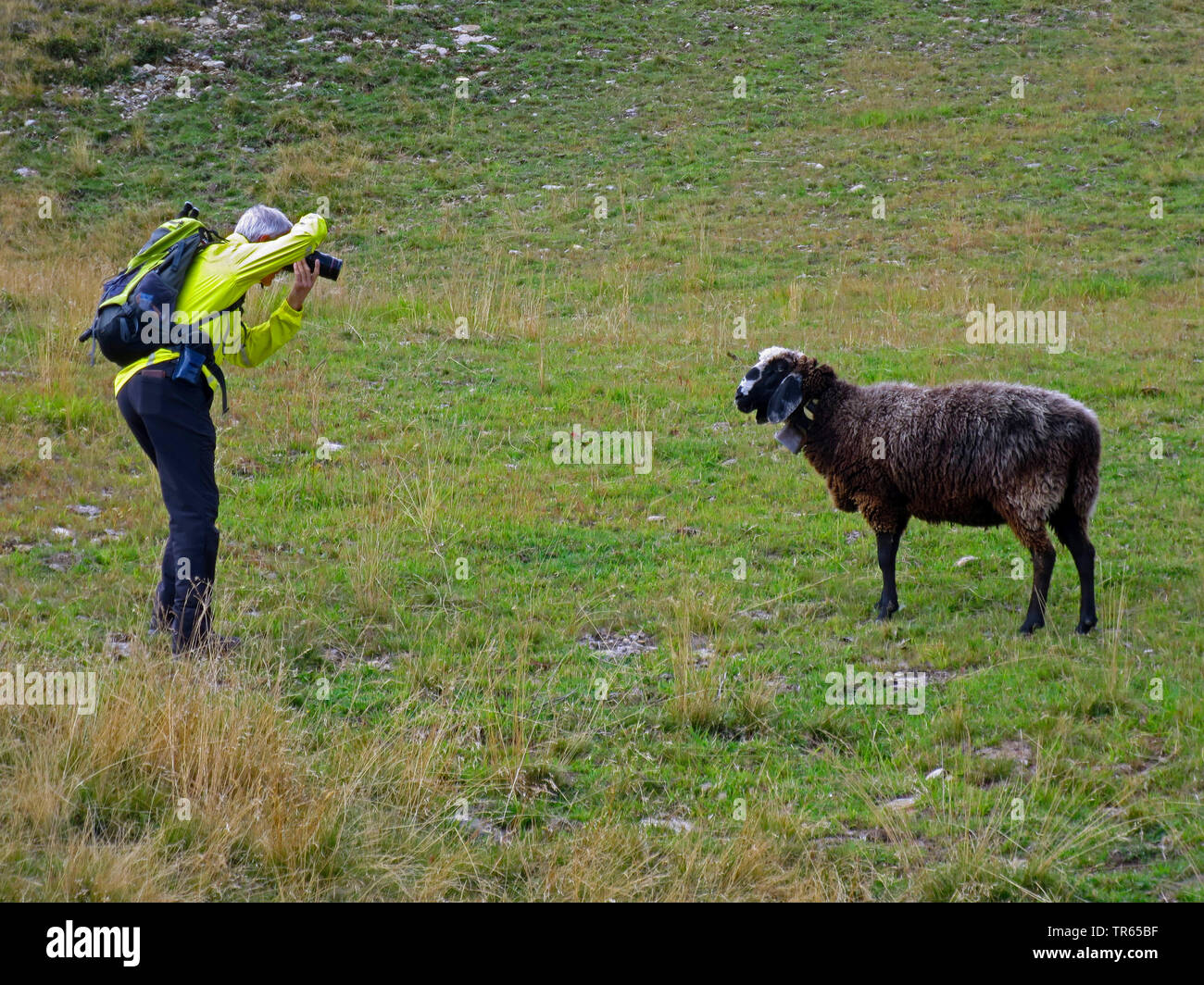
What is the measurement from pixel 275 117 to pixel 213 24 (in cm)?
517

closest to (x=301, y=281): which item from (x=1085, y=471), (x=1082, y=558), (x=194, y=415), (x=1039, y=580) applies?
(x=194, y=415)

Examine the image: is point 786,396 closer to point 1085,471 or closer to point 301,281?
point 1085,471

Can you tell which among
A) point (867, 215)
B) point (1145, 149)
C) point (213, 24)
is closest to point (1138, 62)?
point (1145, 149)

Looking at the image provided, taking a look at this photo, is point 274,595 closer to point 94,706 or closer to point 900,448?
point 94,706

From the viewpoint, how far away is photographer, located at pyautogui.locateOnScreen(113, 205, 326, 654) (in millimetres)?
6633

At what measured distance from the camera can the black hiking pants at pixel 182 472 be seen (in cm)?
662

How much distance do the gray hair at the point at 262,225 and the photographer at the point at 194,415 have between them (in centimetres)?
9

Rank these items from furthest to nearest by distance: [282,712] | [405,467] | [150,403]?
[405,467] < [150,403] < [282,712]

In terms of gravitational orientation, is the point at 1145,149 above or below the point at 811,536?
above

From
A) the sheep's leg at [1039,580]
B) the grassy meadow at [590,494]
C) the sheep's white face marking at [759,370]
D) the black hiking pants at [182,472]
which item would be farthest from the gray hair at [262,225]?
the sheep's leg at [1039,580]

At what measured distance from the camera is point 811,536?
9.62 m

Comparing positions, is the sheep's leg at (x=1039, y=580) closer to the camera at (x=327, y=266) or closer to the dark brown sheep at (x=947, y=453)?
the dark brown sheep at (x=947, y=453)

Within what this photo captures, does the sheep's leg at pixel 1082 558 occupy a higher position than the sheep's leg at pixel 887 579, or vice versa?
the sheep's leg at pixel 1082 558

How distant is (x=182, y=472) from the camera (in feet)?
22.2
